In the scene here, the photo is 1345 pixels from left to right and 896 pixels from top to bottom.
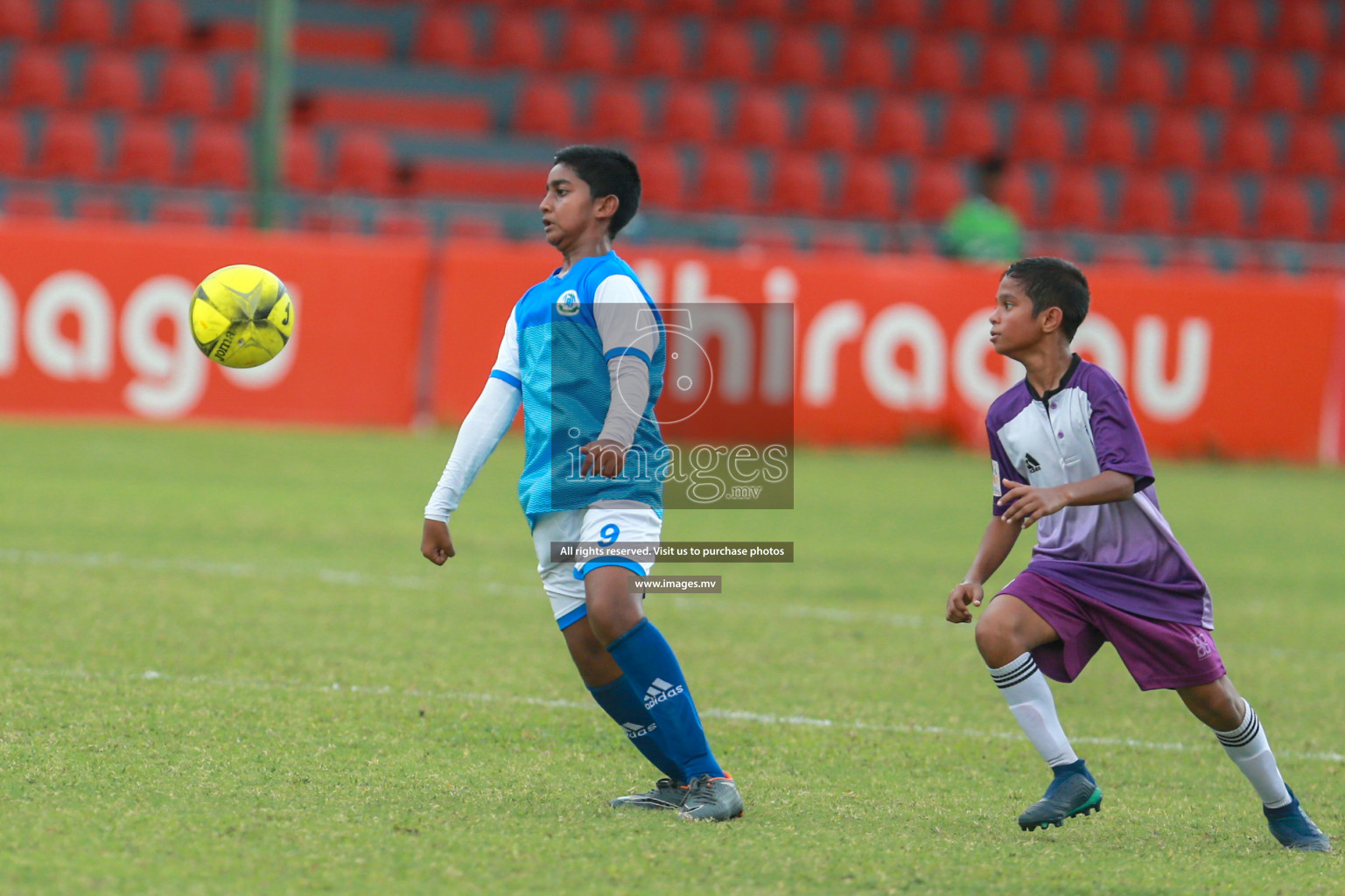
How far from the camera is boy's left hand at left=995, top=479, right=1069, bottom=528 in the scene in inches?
157

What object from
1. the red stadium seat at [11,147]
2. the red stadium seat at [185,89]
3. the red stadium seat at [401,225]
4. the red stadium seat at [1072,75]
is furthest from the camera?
the red stadium seat at [1072,75]

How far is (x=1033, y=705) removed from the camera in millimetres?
4305

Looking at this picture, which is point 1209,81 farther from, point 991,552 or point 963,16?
point 991,552

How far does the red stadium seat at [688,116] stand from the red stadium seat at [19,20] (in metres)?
7.23

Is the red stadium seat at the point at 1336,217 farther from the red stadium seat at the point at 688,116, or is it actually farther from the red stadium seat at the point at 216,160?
the red stadium seat at the point at 216,160

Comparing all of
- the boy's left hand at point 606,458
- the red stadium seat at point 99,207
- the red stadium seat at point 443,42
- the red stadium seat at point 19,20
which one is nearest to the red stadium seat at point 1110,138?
the red stadium seat at point 443,42

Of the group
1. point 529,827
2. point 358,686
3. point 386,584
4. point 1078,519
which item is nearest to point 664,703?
point 529,827

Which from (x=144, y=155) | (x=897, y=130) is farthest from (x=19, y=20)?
(x=897, y=130)

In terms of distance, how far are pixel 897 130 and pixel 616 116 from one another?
3.57 meters

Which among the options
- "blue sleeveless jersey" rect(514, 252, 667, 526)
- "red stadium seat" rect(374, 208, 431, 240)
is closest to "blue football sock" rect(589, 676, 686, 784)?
"blue sleeveless jersey" rect(514, 252, 667, 526)

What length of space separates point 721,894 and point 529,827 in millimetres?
651

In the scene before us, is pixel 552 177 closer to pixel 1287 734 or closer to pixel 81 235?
pixel 1287 734

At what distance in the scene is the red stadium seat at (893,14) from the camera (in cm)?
2236

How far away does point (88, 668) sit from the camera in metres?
5.65
